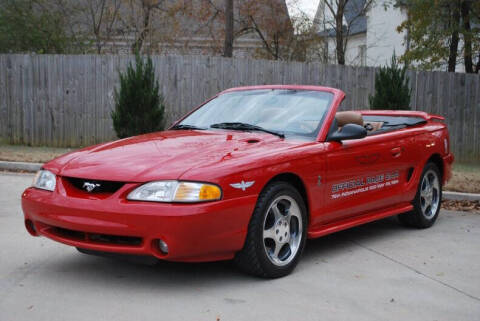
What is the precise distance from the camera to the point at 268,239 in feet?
16.6

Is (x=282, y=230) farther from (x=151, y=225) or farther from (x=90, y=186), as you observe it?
(x=90, y=186)

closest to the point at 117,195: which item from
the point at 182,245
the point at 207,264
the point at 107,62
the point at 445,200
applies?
the point at 182,245

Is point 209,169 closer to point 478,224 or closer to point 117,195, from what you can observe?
point 117,195

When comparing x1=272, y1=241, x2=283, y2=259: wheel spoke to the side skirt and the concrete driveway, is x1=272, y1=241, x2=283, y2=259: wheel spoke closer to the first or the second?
the concrete driveway

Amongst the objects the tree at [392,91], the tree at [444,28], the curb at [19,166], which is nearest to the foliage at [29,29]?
the curb at [19,166]

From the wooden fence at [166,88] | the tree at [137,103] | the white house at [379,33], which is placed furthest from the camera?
the white house at [379,33]

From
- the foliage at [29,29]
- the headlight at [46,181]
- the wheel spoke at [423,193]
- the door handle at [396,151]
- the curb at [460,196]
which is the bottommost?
the curb at [460,196]

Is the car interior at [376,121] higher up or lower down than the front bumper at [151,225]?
higher up

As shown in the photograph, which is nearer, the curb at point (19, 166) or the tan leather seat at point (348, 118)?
the tan leather seat at point (348, 118)

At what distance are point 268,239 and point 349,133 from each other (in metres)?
1.23

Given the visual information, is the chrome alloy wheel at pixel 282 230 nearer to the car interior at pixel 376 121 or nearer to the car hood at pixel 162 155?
the car hood at pixel 162 155

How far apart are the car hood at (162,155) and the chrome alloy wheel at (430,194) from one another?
2.42 metres

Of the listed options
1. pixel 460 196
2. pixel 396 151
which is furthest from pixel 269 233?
pixel 460 196

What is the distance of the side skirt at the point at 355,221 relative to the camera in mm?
5531
